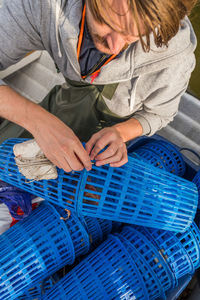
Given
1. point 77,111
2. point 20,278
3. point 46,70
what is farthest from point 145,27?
point 46,70

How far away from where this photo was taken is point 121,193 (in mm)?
684

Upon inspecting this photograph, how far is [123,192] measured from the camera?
68 cm

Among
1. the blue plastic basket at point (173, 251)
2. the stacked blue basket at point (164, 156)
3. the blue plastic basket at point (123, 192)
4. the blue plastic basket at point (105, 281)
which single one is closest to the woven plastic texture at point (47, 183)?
the blue plastic basket at point (123, 192)

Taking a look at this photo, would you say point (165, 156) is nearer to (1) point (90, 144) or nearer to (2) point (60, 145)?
(1) point (90, 144)

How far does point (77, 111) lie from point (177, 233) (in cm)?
61

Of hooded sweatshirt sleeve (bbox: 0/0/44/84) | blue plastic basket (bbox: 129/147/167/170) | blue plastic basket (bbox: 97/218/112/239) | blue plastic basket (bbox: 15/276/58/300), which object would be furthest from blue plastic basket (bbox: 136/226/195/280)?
hooded sweatshirt sleeve (bbox: 0/0/44/84)

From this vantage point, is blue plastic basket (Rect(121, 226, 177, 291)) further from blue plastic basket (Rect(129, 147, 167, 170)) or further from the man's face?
the man's face

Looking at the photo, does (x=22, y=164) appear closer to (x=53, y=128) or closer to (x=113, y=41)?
(x=53, y=128)

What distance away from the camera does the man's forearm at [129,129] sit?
81 centimetres

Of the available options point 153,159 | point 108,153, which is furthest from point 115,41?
point 153,159

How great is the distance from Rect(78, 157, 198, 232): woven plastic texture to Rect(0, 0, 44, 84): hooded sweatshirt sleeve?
43 centimetres

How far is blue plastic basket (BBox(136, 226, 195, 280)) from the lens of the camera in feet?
2.64

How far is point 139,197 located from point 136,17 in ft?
1.60

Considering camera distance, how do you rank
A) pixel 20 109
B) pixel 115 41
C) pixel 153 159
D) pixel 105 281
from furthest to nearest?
pixel 153 159, pixel 105 281, pixel 20 109, pixel 115 41
